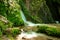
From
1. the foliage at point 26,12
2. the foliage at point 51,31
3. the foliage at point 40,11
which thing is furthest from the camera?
the foliage at point 40,11

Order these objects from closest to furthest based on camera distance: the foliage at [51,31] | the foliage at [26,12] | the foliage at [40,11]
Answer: the foliage at [51,31]
the foliage at [26,12]
the foliage at [40,11]

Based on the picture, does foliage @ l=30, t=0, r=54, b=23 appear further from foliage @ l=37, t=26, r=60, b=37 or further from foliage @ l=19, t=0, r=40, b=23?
foliage @ l=37, t=26, r=60, b=37

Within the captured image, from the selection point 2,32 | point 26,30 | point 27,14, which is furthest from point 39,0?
point 2,32

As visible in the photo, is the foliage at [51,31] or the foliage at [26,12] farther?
the foliage at [26,12]

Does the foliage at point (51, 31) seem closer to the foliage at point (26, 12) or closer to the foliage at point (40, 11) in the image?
the foliage at point (26, 12)

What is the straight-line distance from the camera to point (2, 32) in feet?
39.6

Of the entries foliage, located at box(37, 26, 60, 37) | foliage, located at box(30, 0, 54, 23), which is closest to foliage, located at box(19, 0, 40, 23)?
foliage, located at box(30, 0, 54, 23)

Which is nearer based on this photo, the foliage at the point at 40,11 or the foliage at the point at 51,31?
the foliage at the point at 51,31

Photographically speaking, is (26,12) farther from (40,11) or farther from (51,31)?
(51,31)

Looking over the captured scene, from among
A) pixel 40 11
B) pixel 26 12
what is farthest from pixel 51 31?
pixel 40 11

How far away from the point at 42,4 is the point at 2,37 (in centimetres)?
1355

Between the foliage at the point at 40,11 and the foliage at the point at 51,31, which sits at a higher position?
the foliage at the point at 40,11

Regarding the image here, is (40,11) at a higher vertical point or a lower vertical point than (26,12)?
lower

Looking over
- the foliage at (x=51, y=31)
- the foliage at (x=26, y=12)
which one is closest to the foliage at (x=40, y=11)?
the foliage at (x=26, y=12)
